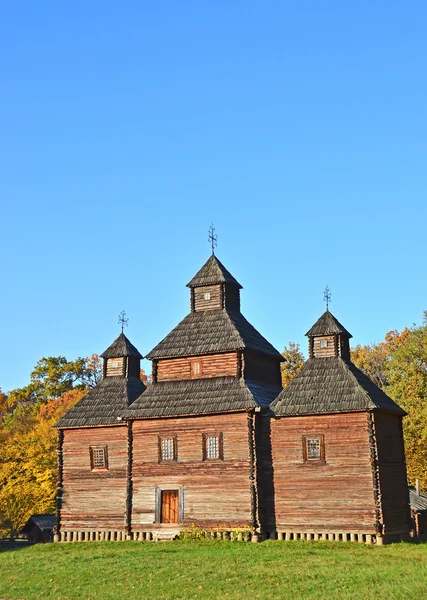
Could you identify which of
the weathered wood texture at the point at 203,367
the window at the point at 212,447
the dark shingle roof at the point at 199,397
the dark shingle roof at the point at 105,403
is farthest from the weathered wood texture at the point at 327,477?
the dark shingle roof at the point at 105,403

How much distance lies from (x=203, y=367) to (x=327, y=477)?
871cm

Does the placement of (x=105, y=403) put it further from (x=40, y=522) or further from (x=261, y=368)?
(x=261, y=368)

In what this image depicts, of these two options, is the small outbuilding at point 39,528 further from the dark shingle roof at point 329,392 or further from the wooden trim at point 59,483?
the dark shingle roof at point 329,392

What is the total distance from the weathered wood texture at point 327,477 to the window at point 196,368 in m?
5.34

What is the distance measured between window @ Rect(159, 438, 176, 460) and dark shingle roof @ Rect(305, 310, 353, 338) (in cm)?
902

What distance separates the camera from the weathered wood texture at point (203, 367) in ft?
129

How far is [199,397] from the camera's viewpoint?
38594 mm

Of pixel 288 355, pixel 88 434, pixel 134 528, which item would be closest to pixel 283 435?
pixel 134 528

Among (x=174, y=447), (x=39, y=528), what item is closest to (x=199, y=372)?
(x=174, y=447)

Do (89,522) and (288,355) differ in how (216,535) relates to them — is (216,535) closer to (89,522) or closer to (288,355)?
(89,522)

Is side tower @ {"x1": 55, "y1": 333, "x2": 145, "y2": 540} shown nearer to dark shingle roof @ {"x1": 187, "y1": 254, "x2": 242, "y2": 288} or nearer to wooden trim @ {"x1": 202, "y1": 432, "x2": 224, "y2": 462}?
wooden trim @ {"x1": 202, "y1": 432, "x2": 224, "y2": 462}

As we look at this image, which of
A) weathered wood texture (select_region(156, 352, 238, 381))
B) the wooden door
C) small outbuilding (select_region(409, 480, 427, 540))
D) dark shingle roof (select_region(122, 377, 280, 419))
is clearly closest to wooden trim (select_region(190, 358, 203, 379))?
weathered wood texture (select_region(156, 352, 238, 381))

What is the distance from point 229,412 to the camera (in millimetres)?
37312

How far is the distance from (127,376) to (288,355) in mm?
27065
